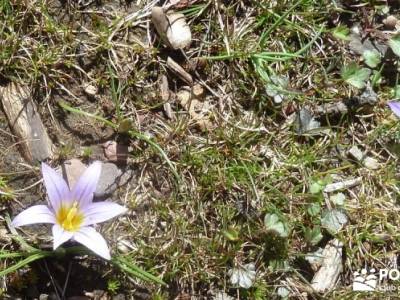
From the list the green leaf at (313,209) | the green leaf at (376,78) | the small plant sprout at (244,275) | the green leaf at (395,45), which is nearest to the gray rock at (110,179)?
the small plant sprout at (244,275)

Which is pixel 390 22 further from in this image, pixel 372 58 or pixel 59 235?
pixel 59 235

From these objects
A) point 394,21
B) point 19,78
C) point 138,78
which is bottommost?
point 394,21

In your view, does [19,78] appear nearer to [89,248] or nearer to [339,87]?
[89,248]

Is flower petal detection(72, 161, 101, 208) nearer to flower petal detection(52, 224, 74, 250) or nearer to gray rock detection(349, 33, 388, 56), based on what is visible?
flower petal detection(52, 224, 74, 250)

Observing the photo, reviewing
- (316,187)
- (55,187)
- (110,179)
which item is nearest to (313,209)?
(316,187)

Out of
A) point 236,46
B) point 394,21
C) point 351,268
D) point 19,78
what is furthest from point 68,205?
point 394,21

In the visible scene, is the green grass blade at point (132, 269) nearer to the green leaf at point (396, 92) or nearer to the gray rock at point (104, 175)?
the gray rock at point (104, 175)
